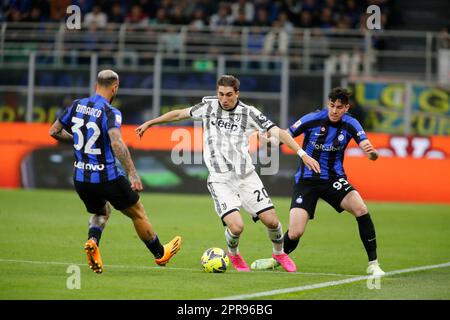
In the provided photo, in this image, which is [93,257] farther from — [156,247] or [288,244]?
[288,244]

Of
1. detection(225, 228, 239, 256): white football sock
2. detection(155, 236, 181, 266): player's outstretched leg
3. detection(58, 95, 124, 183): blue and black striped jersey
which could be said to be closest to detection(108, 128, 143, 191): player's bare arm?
detection(58, 95, 124, 183): blue and black striped jersey

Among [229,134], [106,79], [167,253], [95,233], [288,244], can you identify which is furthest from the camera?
[288,244]

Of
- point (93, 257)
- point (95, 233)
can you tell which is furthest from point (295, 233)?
point (93, 257)

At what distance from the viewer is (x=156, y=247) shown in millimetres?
10688

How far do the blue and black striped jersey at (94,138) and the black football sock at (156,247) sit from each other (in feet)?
3.00

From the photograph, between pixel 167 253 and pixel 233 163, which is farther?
pixel 233 163

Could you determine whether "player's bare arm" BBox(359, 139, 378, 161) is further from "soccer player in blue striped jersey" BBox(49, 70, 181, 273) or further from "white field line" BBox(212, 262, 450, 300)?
"soccer player in blue striped jersey" BBox(49, 70, 181, 273)

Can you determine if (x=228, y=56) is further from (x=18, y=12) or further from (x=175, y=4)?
(x=18, y=12)

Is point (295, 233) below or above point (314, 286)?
above

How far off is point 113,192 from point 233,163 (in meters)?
1.57

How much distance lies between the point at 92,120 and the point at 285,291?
2754 mm

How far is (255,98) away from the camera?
2619 centimetres

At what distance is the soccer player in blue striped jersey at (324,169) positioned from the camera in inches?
431

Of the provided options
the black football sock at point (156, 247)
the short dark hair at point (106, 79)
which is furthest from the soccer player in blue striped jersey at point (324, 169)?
the short dark hair at point (106, 79)
